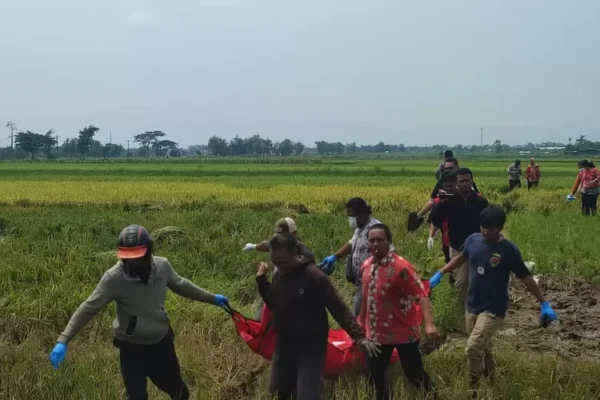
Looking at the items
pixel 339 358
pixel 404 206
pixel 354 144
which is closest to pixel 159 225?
pixel 404 206

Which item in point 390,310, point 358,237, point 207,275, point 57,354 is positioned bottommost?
point 207,275

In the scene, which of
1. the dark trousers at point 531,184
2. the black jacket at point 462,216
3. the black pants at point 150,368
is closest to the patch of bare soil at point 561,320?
the black jacket at point 462,216

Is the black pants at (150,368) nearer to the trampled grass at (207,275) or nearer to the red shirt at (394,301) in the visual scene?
the trampled grass at (207,275)

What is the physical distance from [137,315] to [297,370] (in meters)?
1.09

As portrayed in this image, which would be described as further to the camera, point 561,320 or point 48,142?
point 48,142

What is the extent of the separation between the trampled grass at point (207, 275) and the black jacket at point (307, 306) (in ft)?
1.88

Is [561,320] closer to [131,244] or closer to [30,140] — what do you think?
[131,244]

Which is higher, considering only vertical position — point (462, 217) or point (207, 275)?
point (462, 217)

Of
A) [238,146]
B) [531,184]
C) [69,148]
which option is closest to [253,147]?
[238,146]

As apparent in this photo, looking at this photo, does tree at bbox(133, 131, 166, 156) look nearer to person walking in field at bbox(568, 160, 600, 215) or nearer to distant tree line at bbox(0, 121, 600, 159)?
distant tree line at bbox(0, 121, 600, 159)

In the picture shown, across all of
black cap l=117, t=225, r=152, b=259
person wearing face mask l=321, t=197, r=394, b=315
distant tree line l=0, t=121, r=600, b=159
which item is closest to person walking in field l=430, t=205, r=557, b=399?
person wearing face mask l=321, t=197, r=394, b=315

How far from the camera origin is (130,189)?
22000mm

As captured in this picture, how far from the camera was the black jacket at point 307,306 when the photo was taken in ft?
11.9

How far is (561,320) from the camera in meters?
6.47
